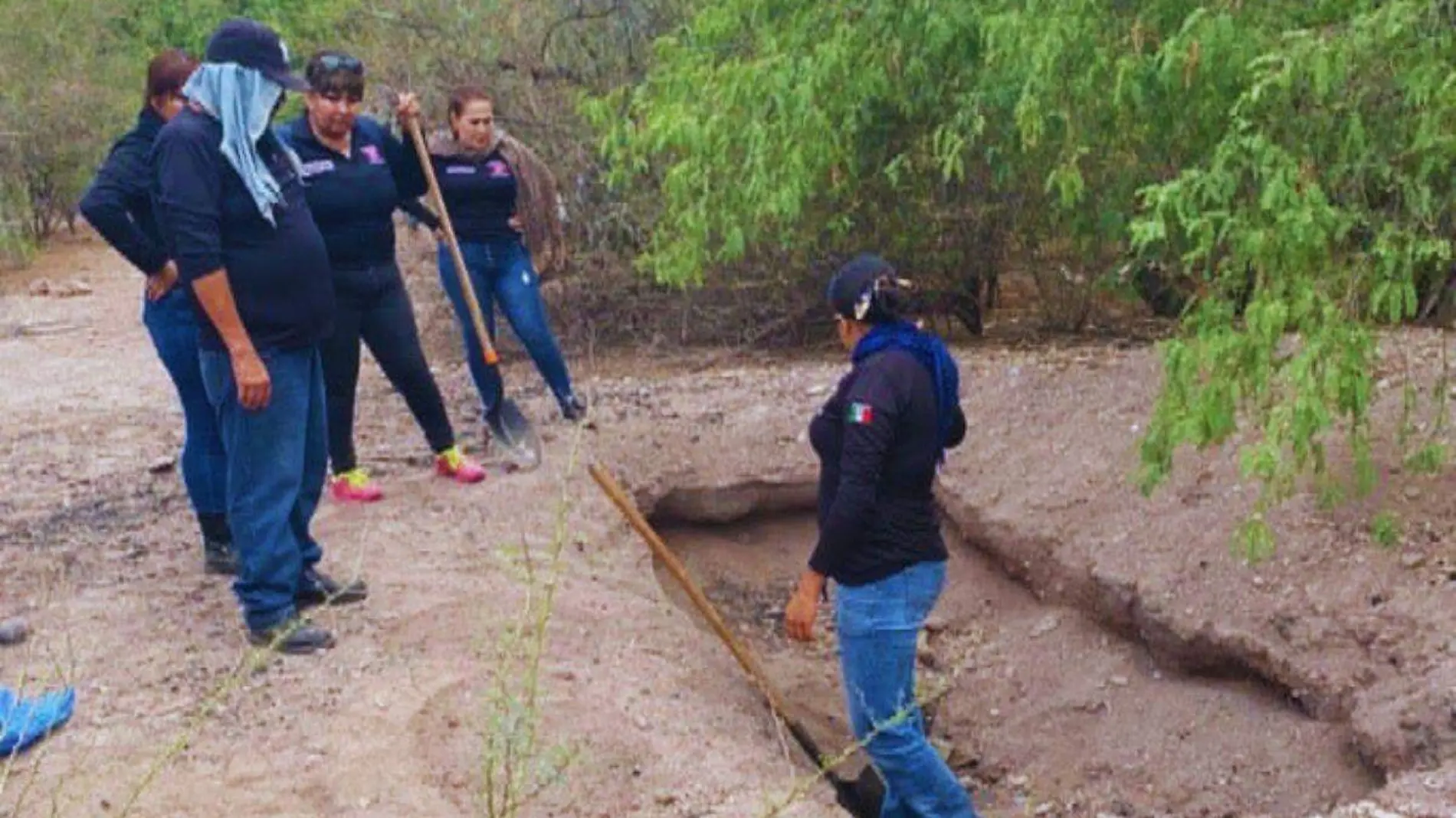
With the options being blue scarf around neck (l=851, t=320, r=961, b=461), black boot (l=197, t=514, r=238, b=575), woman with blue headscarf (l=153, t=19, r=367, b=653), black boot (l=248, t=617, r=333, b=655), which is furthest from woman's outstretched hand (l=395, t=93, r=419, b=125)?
blue scarf around neck (l=851, t=320, r=961, b=461)

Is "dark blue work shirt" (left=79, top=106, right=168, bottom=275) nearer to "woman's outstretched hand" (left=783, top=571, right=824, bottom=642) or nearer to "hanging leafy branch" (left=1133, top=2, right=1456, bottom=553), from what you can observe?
"woman's outstretched hand" (left=783, top=571, right=824, bottom=642)

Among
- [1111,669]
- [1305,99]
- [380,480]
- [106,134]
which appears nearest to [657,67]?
[380,480]

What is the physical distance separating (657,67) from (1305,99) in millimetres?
6157

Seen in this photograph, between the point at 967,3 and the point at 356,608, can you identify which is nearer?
the point at 356,608

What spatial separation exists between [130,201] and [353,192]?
0.84 m

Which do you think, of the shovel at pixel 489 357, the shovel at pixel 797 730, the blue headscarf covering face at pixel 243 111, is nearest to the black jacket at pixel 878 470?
the shovel at pixel 797 730

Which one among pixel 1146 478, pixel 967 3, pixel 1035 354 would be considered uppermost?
pixel 967 3

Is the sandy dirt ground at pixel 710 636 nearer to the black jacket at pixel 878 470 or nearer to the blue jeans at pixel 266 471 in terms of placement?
the blue jeans at pixel 266 471

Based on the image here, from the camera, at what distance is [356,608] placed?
559 cm

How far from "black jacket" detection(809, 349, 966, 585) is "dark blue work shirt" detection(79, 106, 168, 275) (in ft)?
7.51

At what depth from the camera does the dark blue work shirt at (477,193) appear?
7.22 metres

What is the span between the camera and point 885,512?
188 inches

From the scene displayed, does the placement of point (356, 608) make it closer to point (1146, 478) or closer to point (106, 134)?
point (1146, 478)

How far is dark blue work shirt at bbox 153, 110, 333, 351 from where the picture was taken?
4.73 metres
